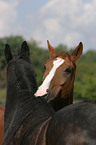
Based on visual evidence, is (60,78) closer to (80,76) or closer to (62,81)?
(62,81)

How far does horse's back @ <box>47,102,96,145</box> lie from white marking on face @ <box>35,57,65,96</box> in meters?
0.98

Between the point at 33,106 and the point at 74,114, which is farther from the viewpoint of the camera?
the point at 33,106

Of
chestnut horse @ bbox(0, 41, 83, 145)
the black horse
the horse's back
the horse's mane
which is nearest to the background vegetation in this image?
chestnut horse @ bbox(0, 41, 83, 145)

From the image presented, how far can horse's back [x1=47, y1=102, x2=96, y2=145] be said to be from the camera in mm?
1820

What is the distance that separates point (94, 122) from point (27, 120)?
1.12 m

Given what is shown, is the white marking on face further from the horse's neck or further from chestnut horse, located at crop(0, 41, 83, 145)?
the horse's neck

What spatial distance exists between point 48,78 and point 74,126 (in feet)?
5.63

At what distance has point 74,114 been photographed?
1.99 m

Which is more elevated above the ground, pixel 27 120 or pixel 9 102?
pixel 9 102

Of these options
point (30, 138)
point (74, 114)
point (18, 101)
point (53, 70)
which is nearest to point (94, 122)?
point (74, 114)

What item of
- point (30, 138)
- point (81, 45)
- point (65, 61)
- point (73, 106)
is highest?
point (81, 45)

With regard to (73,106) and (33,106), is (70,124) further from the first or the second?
(33,106)

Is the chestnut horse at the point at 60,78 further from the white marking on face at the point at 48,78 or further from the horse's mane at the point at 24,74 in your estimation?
the horse's mane at the point at 24,74

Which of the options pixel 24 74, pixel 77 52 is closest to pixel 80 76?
pixel 77 52
